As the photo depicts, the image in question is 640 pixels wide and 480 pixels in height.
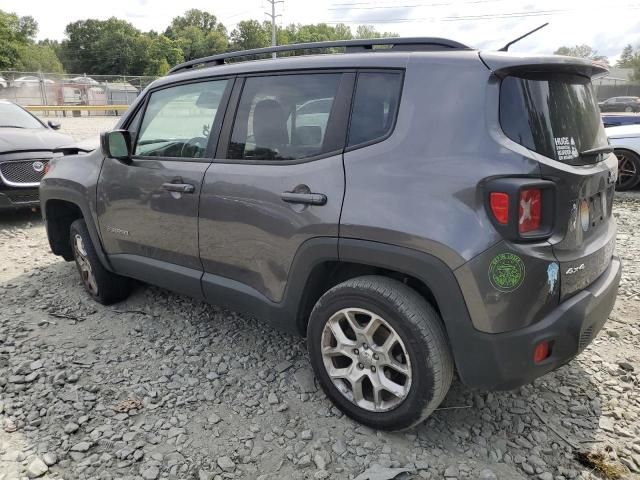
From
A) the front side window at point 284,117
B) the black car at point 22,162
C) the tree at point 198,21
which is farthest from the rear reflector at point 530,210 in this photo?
the tree at point 198,21

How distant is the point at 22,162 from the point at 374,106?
18.8 ft

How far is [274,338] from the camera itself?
140 inches

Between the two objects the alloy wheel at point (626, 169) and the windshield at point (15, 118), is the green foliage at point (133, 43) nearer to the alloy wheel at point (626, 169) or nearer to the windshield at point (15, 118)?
the windshield at point (15, 118)

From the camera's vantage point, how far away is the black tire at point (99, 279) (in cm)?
404

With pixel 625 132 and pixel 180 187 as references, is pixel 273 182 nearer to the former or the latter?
pixel 180 187

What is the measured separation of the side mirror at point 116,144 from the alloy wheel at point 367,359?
6.36ft

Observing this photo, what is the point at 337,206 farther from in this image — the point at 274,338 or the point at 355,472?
the point at 274,338

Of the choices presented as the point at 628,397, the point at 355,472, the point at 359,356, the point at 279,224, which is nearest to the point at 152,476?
the point at 355,472

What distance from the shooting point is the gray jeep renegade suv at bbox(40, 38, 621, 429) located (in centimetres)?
210

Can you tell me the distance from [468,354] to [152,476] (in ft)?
5.03

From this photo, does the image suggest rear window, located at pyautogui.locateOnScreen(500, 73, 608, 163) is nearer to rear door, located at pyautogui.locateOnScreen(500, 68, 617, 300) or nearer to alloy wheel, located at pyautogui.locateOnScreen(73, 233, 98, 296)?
rear door, located at pyautogui.locateOnScreen(500, 68, 617, 300)

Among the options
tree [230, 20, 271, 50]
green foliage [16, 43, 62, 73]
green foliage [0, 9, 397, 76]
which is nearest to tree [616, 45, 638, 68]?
green foliage [0, 9, 397, 76]

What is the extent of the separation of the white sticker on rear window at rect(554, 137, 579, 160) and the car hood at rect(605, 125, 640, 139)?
6.59 meters

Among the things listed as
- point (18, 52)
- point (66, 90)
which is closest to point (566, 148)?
point (66, 90)
